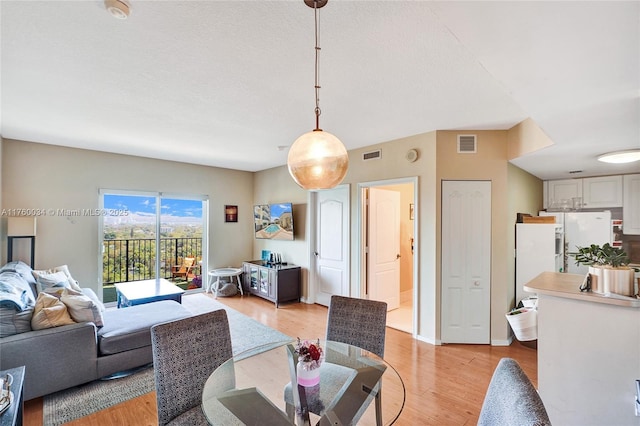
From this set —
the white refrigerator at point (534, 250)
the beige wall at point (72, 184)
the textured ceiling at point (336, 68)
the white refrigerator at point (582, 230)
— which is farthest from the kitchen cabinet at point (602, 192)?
the beige wall at point (72, 184)

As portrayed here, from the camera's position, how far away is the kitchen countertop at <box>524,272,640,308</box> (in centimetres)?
179

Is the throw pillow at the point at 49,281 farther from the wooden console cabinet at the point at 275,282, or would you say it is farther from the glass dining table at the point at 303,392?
the glass dining table at the point at 303,392

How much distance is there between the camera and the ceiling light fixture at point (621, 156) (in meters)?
3.04

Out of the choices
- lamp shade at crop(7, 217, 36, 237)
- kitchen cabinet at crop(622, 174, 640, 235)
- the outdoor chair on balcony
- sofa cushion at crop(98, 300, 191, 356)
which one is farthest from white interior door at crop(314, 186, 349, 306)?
lamp shade at crop(7, 217, 36, 237)

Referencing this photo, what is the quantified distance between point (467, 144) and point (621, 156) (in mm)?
1526

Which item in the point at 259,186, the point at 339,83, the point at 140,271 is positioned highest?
the point at 339,83

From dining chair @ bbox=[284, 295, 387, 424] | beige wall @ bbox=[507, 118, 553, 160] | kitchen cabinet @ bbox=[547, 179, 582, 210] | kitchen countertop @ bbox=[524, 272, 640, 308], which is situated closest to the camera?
kitchen countertop @ bbox=[524, 272, 640, 308]

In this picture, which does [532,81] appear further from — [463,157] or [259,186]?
[259,186]

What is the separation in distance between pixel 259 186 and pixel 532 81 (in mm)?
5619

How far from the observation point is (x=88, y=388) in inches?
102

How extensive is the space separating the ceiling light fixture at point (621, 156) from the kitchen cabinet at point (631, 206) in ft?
4.43

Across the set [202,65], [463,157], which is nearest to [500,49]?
[202,65]

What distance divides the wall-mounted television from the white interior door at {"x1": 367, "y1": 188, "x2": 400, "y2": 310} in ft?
5.59

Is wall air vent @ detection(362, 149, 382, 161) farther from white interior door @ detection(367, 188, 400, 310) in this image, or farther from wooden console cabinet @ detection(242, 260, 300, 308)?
wooden console cabinet @ detection(242, 260, 300, 308)
